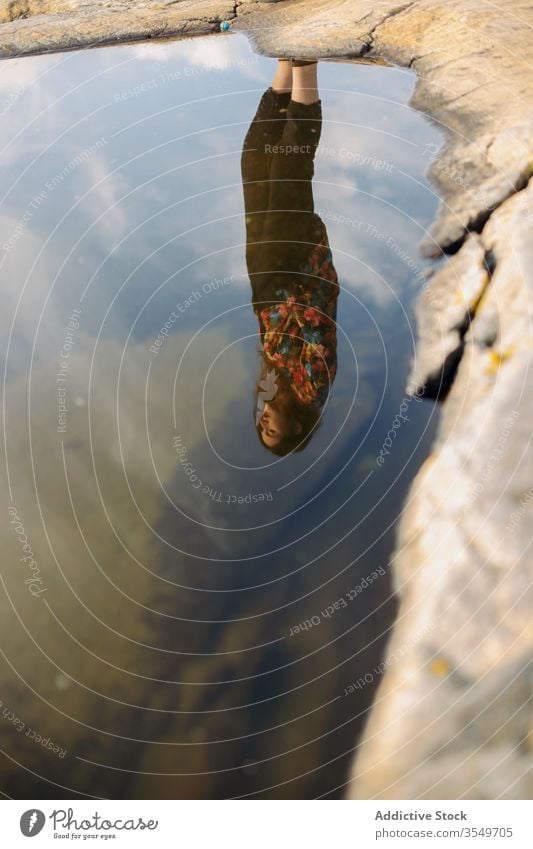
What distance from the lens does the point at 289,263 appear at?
8.46 feet

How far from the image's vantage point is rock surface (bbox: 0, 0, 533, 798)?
4.72 ft

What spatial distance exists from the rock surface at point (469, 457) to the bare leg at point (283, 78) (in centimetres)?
21

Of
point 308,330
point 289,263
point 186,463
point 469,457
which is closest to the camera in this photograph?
point 469,457

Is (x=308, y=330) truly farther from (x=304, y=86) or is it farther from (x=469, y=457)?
(x=304, y=86)

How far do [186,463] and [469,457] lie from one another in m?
0.91

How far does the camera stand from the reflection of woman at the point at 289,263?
214 cm

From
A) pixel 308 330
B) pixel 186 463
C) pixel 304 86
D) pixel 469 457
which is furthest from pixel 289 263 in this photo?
pixel 304 86

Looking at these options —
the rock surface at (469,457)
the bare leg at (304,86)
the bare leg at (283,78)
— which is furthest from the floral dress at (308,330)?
the bare leg at (283,78)

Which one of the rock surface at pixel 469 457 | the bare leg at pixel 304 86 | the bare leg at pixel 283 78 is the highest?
the bare leg at pixel 283 78

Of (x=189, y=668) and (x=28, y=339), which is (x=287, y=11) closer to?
(x=28, y=339)

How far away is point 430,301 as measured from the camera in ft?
7.66

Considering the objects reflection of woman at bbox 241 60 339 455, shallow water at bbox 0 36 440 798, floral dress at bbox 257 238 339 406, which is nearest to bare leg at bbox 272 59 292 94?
reflection of woman at bbox 241 60 339 455

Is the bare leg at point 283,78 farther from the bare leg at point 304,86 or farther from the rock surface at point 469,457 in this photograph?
the rock surface at point 469,457
